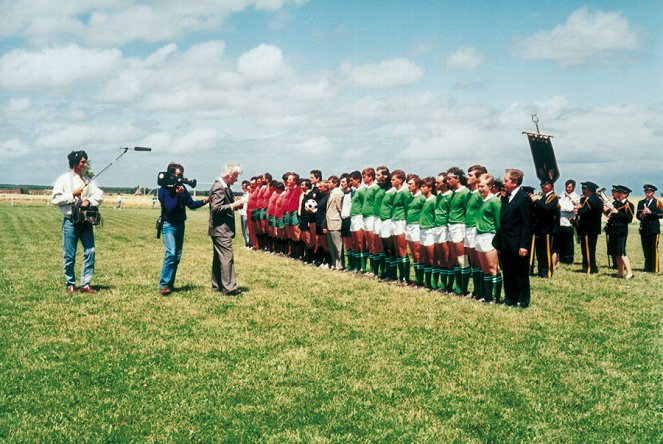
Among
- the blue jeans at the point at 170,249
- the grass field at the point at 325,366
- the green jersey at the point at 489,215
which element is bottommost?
the grass field at the point at 325,366

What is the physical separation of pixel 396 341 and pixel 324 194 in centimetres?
809

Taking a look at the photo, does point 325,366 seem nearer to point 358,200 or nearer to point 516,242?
point 516,242

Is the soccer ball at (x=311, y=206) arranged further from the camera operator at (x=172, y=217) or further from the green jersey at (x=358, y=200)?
the camera operator at (x=172, y=217)

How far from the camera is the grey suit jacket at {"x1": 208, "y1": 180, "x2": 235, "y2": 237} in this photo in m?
10.5

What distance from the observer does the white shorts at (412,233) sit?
1185cm

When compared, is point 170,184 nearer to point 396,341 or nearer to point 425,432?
point 396,341

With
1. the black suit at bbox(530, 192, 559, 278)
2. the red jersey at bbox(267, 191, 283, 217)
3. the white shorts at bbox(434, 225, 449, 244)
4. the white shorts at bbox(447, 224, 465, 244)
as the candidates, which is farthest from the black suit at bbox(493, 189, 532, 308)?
the red jersey at bbox(267, 191, 283, 217)

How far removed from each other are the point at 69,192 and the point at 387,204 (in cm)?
619

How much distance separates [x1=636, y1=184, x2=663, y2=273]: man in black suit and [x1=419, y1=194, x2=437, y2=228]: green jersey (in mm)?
6998

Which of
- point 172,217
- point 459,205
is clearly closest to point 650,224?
point 459,205

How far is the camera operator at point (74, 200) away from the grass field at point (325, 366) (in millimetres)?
824

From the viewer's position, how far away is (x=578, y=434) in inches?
190

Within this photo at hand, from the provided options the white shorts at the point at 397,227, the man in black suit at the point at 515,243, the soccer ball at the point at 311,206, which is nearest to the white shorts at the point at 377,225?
the white shorts at the point at 397,227

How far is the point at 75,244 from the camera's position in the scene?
10.1m
